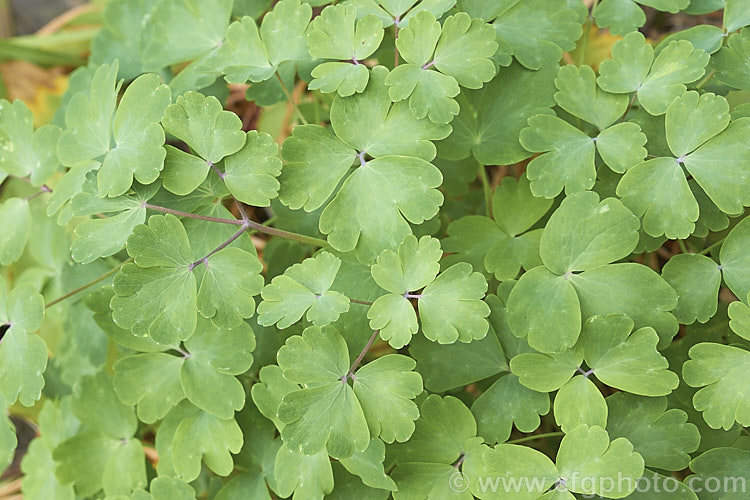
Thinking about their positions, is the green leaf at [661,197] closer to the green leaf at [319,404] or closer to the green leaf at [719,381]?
the green leaf at [719,381]

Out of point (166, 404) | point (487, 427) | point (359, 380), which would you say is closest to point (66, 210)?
point (166, 404)

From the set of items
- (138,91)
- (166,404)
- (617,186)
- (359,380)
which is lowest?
(166,404)

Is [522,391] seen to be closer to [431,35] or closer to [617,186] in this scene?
[617,186]

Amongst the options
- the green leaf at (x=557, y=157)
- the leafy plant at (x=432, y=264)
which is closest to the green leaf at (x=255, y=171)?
the leafy plant at (x=432, y=264)

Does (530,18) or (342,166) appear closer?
(342,166)

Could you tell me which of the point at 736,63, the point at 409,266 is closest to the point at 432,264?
the point at 409,266

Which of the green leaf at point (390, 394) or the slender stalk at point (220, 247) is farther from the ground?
the slender stalk at point (220, 247)

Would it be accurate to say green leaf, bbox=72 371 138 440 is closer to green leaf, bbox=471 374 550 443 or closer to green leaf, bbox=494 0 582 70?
green leaf, bbox=471 374 550 443
